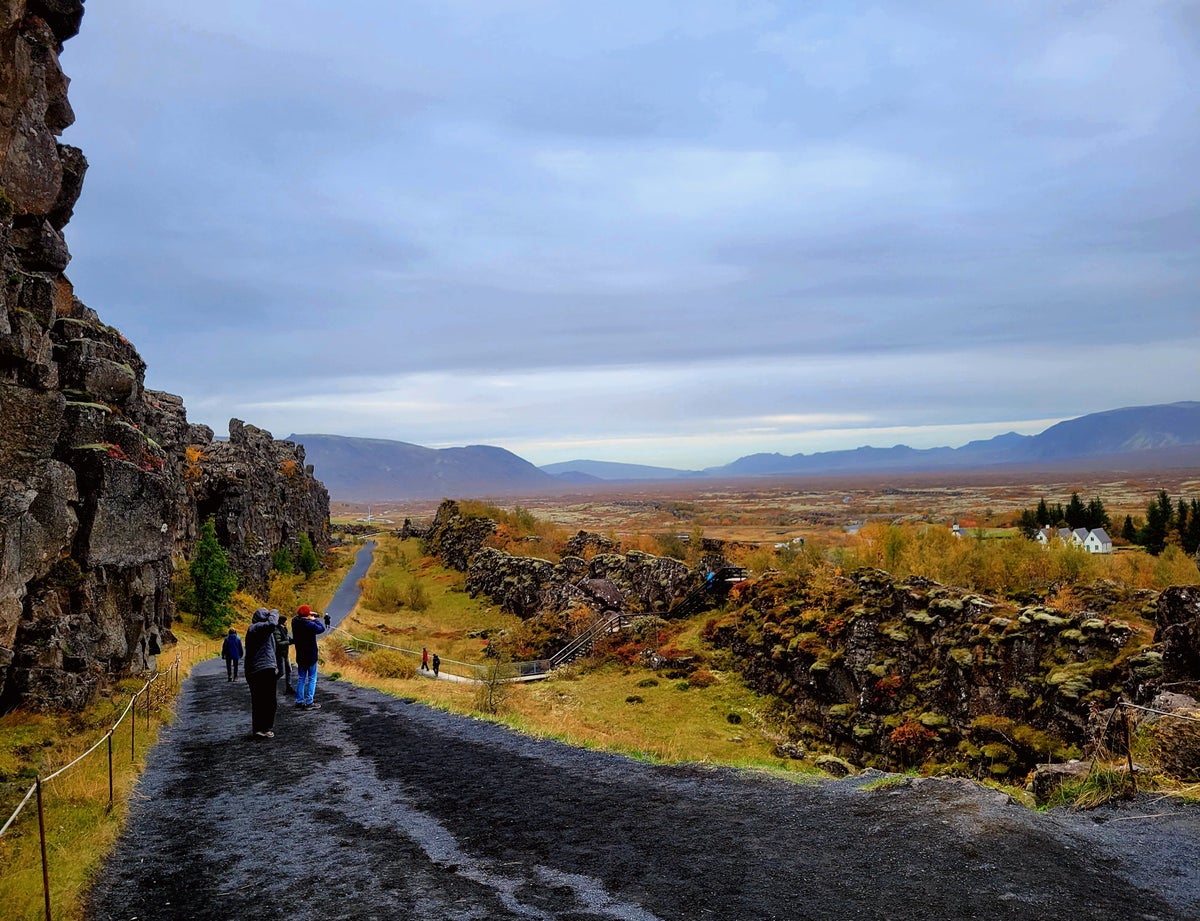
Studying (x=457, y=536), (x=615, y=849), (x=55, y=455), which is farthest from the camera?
(x=457, y=536)

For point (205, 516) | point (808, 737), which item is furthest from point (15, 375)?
point (205, 516)

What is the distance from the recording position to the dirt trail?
7.18 metres

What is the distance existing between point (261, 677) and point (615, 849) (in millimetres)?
9546

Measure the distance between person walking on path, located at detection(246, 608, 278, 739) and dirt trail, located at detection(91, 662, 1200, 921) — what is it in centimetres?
234

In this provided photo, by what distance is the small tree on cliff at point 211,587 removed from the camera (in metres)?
50.2

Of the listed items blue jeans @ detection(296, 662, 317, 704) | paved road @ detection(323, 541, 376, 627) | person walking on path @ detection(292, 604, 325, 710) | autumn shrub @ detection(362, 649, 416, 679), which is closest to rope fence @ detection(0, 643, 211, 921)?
person walking on path @ detection(292, 604, 325, 710)

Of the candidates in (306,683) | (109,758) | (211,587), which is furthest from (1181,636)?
(211,587)

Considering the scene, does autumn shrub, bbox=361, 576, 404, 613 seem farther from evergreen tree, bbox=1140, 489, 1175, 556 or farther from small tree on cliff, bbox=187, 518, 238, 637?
evergreen tree, bbox=1140, 489, 1175, 556

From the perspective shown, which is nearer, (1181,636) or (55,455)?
(1181,636)

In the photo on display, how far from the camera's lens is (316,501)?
115 m

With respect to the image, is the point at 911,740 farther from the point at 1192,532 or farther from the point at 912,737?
the point at 1192,532

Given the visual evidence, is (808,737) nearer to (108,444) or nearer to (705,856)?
(705,856)

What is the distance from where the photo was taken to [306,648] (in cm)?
1820

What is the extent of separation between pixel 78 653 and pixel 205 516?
156 ft
